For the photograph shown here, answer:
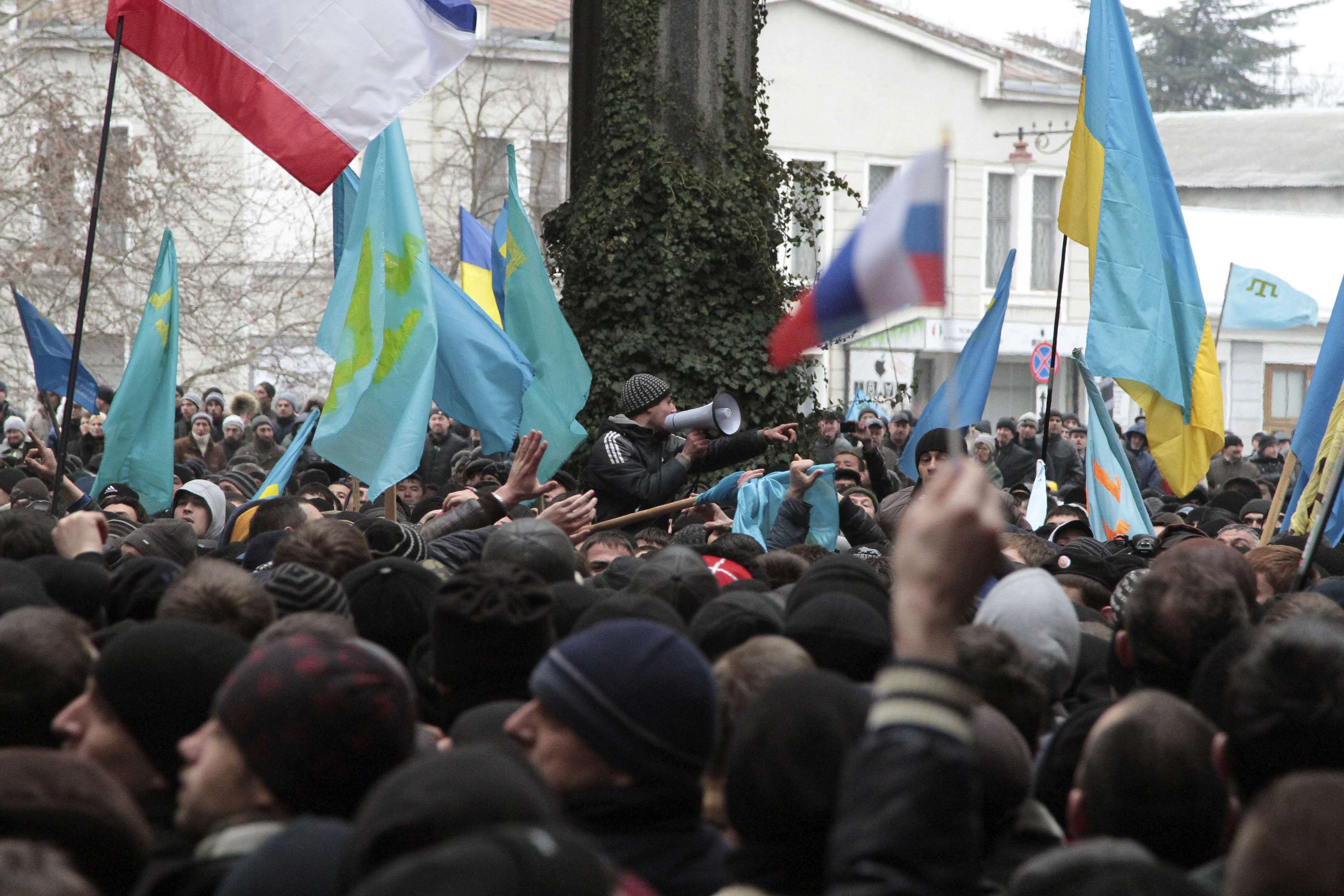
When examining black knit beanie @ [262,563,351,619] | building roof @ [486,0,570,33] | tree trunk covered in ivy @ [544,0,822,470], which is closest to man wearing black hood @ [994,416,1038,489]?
tree trunk covered in ivy @ [544,0,822,470]

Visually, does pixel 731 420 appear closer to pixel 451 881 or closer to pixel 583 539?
A: pixel 583 539

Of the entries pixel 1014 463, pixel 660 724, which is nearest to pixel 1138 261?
pixel 660 724

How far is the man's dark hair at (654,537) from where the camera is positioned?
7289 mm

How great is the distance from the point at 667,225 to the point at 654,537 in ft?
10.2

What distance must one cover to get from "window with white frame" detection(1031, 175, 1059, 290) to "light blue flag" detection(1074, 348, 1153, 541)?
80.0 feet

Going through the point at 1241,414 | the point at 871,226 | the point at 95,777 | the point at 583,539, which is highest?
the point at 871,226

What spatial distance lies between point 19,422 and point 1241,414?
2814cm

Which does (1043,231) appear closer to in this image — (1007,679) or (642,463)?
(642,463)

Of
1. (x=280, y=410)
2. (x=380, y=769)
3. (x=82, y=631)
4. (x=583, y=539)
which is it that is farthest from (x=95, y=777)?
(x=280, y=410)

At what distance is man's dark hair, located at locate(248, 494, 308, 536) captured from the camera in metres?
6.18

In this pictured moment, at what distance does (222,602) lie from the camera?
369 centimetres

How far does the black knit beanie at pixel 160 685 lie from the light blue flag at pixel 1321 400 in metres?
6.16

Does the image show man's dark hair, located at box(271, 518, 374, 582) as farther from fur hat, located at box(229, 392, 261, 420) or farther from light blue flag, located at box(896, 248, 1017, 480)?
Answer: fur hat, located at box(229, 392, 261, 420)

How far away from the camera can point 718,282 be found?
1023cm
